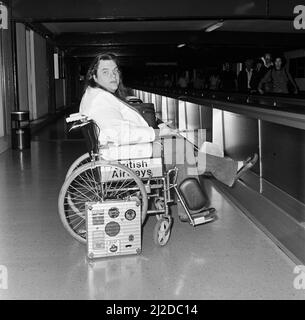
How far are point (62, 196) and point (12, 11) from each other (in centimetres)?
838

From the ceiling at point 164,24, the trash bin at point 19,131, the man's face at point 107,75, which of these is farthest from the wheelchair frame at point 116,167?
the ceiling at point 164,24

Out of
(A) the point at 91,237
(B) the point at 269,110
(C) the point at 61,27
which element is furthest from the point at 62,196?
(C) the point at 61,27

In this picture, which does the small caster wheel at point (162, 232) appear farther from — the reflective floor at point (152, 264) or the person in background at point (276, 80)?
the person in background at point (276, 80)

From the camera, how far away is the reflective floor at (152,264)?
3383 millimetres

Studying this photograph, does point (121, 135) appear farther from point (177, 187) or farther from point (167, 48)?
point (167, 48)

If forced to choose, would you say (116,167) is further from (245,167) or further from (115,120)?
(245,167)

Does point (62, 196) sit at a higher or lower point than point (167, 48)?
lower

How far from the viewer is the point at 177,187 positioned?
436 centimetres

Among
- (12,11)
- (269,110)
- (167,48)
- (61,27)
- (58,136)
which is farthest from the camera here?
(167,48)

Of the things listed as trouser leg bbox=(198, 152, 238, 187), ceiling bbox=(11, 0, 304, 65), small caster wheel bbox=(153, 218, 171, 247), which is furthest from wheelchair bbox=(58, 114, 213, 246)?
ceiling bbox=(11, 0, 304, 65)

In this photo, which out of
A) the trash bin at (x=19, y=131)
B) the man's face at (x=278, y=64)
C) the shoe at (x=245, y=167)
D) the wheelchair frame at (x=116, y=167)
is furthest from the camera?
the man's face at (x=278, y=64)

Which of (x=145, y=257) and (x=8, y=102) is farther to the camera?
(x=8, y=102)

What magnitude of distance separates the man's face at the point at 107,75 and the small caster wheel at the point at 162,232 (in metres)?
1.17

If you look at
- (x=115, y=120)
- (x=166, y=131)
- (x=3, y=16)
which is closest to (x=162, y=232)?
(x=166, y=131)
